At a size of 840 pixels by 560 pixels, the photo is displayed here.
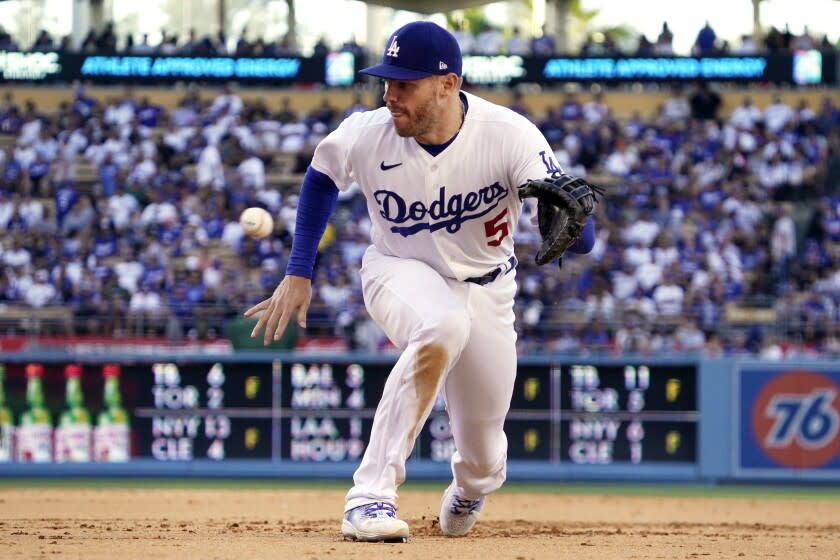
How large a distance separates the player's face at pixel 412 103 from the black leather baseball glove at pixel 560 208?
1.80ft

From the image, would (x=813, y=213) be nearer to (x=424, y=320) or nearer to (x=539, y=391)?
(x=539, y=391)

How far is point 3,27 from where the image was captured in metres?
26.5

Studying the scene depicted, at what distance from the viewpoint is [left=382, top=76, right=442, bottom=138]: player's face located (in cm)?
571

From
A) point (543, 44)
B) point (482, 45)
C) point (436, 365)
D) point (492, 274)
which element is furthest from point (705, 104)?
point (436, 365)

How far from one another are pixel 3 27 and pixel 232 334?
14.8 metres

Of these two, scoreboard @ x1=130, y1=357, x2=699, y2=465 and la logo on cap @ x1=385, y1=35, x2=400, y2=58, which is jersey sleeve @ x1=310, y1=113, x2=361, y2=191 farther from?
scoreboard @ x1=130, y1=357, x2=699, y2=465

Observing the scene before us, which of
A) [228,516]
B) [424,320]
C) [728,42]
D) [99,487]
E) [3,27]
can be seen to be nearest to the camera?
[424,320]

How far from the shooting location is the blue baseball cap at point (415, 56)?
18.5 ft

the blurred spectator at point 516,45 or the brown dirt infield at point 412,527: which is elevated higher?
the blurred spectator at point 516,45

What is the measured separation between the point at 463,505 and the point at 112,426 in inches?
314

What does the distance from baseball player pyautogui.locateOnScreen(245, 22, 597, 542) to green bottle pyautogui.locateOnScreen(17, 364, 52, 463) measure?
8394mm

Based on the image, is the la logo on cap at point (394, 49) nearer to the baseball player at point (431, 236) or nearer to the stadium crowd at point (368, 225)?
the baseball player at point (431, 236)

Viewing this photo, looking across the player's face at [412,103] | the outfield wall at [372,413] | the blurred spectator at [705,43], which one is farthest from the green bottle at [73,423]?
the blurred spectator at [705,43]

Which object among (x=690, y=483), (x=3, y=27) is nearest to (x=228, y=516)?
(x=690, y=483)
